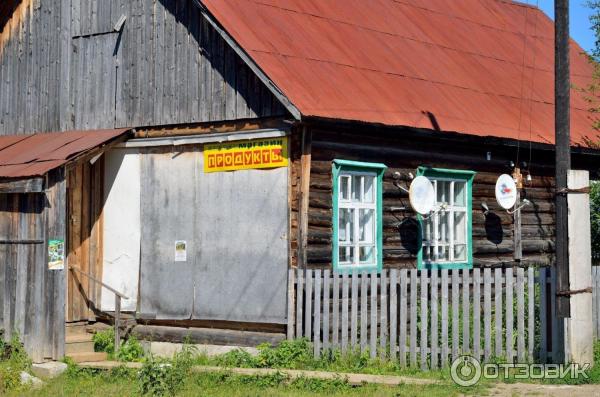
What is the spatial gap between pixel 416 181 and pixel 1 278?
21.4ft

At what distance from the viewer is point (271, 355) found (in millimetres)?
14500

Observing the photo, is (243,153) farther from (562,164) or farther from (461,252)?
(562,164)

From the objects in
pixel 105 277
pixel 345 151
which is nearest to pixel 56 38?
pixel 105 277

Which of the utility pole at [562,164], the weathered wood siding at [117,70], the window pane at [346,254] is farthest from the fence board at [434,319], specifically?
the weathered wood siding at [117,70]

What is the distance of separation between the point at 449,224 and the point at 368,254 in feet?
7.43

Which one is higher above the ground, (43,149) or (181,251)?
(43,149)

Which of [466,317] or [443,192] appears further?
[443,192]

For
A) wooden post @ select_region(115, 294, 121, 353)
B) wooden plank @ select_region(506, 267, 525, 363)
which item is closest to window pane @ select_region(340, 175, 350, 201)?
wooden plank @ select_region(506, 267, 525, 363)

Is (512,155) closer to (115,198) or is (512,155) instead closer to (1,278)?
(115,198)

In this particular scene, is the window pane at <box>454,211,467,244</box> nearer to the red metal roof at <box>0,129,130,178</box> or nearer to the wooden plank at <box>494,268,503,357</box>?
the wooden plank at <box>494,268,503,357</box>

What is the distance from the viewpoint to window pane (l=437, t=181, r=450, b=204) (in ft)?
58.4

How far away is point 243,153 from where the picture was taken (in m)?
15.7

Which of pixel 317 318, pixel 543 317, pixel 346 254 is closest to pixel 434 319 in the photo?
pixel 543 317

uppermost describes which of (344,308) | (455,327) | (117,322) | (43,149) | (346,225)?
(43,149)
